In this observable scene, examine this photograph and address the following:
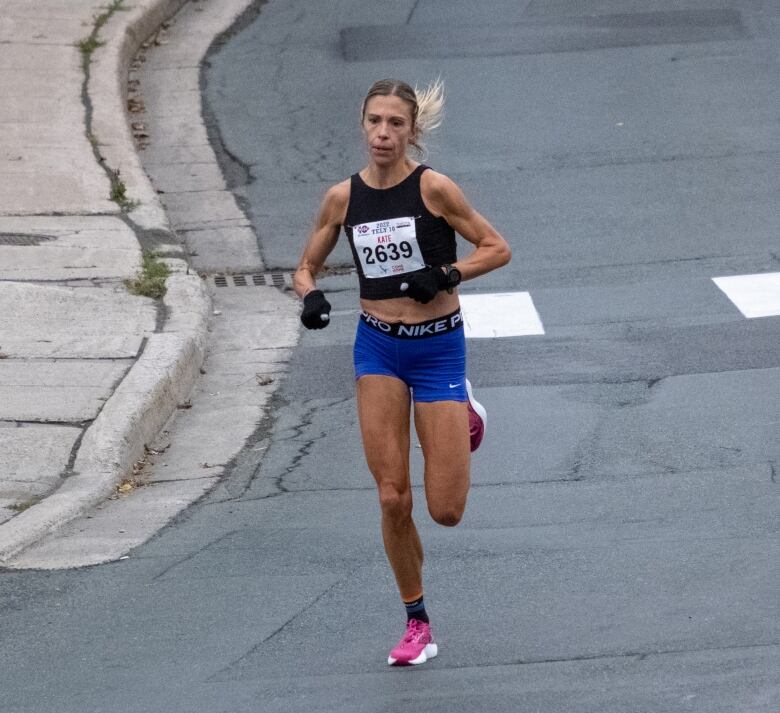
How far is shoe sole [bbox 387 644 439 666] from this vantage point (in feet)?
18.7

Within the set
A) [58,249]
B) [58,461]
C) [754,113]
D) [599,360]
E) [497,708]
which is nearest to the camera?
[497,708]

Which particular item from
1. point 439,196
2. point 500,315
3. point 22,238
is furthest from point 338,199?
point 22,238

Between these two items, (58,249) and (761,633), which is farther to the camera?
(58,249)

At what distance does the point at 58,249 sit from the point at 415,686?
24.2 ft

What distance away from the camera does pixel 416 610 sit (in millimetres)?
5770

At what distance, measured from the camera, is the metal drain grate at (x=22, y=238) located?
39.8 feet

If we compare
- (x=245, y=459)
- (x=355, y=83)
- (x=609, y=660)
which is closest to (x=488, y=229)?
(x=609, y=660)

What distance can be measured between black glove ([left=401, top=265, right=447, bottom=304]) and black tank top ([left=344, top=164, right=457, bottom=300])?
0.16 meters

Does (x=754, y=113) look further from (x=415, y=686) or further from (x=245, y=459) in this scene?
(x=415, y=686)

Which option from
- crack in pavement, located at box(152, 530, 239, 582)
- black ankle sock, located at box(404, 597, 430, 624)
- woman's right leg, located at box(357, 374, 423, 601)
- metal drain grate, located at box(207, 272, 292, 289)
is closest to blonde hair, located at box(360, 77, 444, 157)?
woman's right leg, located at box(357, 374, 423, 601)

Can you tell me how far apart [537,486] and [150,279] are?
4.62 m

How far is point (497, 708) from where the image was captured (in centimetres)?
530

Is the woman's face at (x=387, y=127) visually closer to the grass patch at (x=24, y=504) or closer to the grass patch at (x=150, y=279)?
the grass patch at (x=24, y=504)

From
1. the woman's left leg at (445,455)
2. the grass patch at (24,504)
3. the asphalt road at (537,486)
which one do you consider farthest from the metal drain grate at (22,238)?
the woman's left leg at (445,455)
